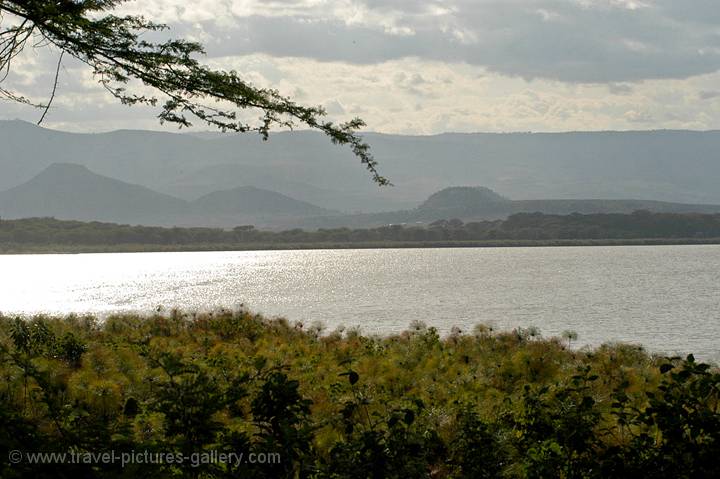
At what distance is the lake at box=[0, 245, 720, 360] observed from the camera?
50.1 m

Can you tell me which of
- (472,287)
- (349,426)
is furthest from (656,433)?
(472,287)

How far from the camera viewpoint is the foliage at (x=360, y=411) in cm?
709

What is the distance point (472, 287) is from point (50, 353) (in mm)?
73022

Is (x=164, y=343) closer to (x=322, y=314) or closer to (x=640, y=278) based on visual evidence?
(x=322, y=314)

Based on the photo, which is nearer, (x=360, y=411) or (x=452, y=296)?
(x=360, y=411)
